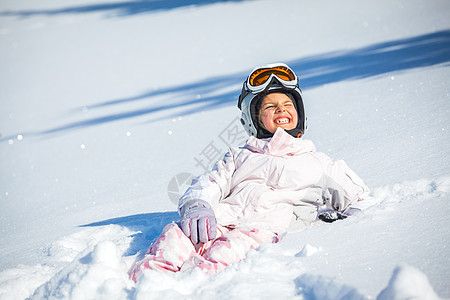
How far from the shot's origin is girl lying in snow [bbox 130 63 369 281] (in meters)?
2.09

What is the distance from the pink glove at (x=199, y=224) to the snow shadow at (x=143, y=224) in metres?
0.54

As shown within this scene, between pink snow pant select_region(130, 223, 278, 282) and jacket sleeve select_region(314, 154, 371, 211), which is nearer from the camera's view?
pink snow pant select_region(130, 223, 278, 282)

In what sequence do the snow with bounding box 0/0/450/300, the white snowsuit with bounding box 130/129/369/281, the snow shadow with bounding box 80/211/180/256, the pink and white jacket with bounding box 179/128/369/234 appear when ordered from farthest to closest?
the snow shadow with bounding box 80/211/180/256
the pink and white jacket with bounding box 179/128/369/234
the white snowsuit with bounding box 130/129/369/281
the snow with bounding box 0/0/450/300

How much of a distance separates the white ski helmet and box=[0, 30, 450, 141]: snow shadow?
4.13 meters

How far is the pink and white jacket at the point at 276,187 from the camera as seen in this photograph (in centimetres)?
236

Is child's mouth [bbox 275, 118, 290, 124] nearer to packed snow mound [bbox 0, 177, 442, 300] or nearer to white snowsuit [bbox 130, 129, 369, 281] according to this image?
white snowsuit [bbox 130, 129, 369, 281]

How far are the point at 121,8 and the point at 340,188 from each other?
25.2 metres

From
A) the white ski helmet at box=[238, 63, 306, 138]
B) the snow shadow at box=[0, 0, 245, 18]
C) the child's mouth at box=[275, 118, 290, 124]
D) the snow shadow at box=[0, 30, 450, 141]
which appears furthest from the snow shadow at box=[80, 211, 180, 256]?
the snow shadow at box=[0, 0, 245, 18]

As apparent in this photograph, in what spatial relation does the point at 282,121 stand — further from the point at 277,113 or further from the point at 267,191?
the point at 267,191

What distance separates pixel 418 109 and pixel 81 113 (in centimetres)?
729

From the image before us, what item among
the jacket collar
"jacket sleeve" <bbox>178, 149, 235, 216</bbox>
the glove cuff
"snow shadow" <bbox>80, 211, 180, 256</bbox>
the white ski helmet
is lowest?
"snow shadow" <bbox>80, 211, 180, 256</bbox>

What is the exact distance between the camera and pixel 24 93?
12.9 meters

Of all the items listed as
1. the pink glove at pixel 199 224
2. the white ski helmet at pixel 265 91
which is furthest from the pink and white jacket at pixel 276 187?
the white ski helmet at pixel 265 91

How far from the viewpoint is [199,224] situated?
2.18 m
